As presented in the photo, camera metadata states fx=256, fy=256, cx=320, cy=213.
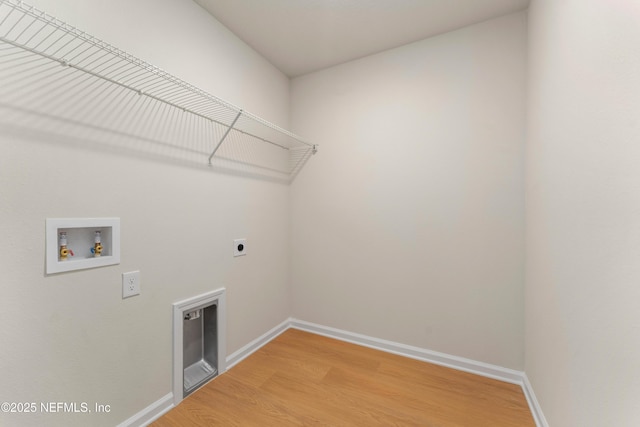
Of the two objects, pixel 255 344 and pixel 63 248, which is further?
pixel 255 344

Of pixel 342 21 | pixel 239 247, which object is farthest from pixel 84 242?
pixel 342 21

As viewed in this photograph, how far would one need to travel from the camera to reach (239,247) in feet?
6.72

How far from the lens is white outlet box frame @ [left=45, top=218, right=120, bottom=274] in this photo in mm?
1081

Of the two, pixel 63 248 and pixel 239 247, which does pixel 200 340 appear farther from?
pixel 63 248

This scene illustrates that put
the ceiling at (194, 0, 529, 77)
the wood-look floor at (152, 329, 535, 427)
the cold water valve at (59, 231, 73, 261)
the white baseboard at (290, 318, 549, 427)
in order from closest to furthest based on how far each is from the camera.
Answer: the cold water valve at (59, 231, 73, 261) → the wood-look floor at (152, 329, 535, 427) → the white baseboard at (290, 318, 549, 427) → the ceiling at (194, 0, 529, 77)

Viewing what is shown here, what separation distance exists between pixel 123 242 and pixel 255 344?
4.50ft

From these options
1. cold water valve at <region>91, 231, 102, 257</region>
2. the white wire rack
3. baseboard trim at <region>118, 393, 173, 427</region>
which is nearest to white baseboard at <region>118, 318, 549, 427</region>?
baseboard trim at <region>118, 393, 173, 427</region>

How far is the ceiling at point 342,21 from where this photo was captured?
5.56 ft

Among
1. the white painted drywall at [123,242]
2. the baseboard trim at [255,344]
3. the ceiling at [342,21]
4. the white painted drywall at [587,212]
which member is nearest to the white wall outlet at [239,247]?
the white painted drywall at [123,242]

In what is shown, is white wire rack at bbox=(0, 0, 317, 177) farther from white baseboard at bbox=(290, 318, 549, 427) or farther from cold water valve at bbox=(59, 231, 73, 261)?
white baseboard at bbox=(290, 318, 549, 427)

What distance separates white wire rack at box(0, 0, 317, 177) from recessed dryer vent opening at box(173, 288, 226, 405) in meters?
0.97

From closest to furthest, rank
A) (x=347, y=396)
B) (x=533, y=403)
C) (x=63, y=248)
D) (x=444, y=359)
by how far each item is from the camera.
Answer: (x=63, y=248) < (x=533, y=403) < (x=347, y=396) < (x=444, y=359)

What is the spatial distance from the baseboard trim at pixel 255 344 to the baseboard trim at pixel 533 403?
6.26 feet

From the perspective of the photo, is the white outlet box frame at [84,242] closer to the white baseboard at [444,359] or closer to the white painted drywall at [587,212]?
the white baseboard at [444,359]
